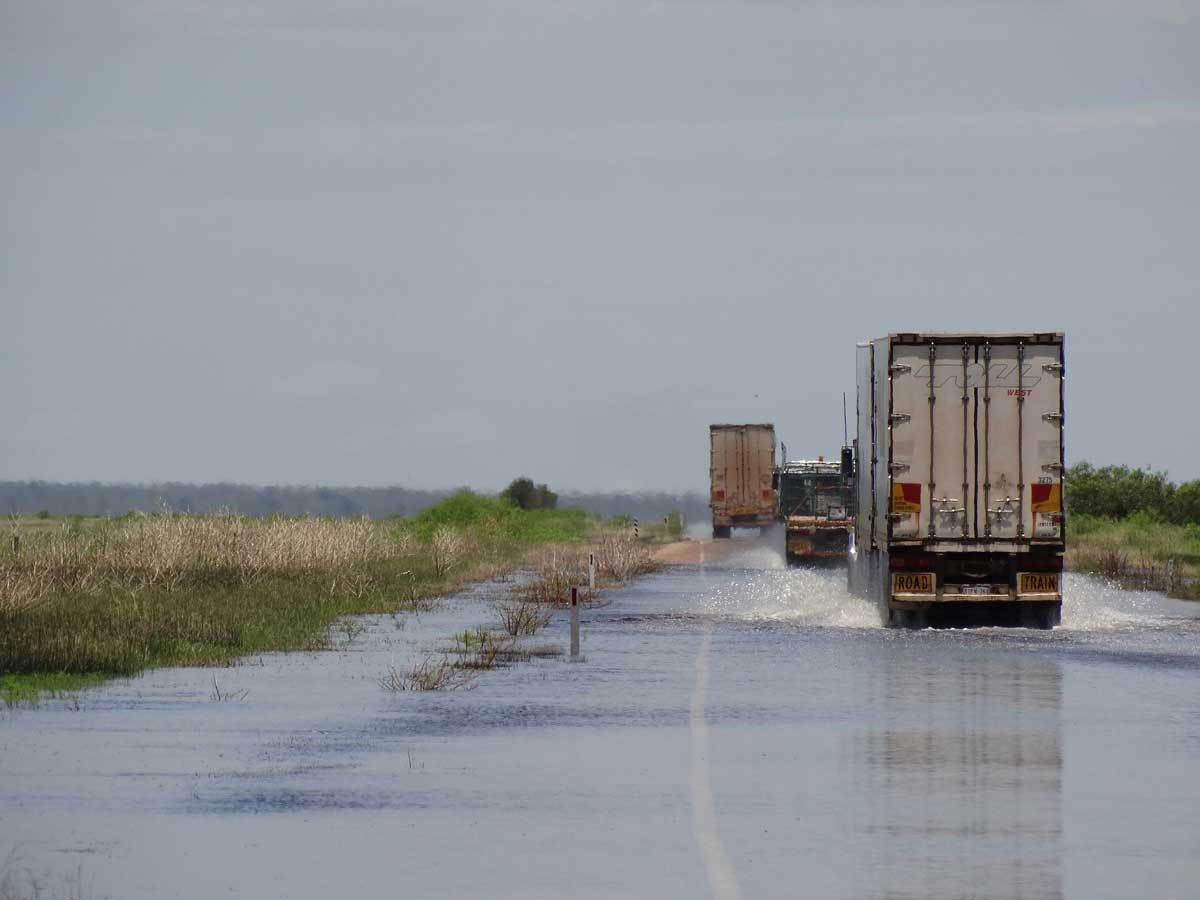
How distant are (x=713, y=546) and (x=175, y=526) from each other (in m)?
36.0

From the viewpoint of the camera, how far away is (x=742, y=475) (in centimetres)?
8062

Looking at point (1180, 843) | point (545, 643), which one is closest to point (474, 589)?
point (545, 643)

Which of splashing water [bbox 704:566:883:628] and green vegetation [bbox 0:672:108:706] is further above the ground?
splashing water [bbox 704:566:883:628]

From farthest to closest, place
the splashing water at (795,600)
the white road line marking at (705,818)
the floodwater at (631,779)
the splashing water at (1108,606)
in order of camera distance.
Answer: the splashing water at (795,600) < the splashing water at (1108,606) < the floodwater at (631,779) < the white road line marking at (705,818)

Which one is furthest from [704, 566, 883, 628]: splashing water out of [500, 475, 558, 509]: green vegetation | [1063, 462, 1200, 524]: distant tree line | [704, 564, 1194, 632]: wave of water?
[500, 475, 558, 509]: green vegetation

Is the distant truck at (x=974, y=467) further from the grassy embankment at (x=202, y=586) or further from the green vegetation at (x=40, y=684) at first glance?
the green vegetation at (x=40, y=684)

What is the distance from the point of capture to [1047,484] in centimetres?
3238

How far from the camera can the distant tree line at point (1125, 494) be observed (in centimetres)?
10325

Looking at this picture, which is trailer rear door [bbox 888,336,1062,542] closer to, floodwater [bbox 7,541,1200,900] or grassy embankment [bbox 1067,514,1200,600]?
floodwater [bbox 7,541,1200,900]

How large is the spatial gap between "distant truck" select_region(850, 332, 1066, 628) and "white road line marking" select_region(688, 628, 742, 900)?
33.8 ft

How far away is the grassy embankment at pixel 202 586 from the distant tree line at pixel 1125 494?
146 feet

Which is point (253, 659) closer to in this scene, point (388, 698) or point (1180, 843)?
point (388, 698)

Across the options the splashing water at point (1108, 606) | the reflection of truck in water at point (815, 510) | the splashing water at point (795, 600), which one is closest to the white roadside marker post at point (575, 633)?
the splashing water at point (795, 600)

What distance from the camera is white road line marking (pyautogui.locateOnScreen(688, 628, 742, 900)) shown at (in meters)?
11.8
